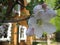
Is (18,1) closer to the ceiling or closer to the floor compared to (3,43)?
closer to the ceiling

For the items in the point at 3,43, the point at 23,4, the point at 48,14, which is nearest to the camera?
the point at 48,14

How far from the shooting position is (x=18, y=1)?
1.19 ft

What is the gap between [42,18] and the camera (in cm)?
25

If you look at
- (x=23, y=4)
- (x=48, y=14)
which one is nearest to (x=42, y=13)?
(x=48, y=14)

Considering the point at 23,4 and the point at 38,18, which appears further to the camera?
the point at 23,4

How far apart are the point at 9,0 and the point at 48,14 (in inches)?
5.7

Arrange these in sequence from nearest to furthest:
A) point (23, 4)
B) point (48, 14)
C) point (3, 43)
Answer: point (48, 14) → point (23, 4) → point (3, 43)

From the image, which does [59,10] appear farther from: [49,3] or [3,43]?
[3,43]

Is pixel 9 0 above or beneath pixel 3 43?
above

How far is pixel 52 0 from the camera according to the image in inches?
10.6

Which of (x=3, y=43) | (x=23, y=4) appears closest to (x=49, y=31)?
(x=23, y=4)

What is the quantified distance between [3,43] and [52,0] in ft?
8.72

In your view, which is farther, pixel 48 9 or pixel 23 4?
pixel 23 4

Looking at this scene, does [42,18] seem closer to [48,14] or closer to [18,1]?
[48,14]
